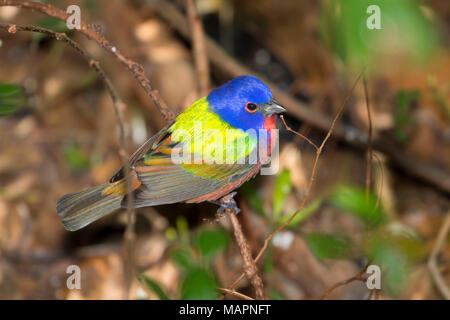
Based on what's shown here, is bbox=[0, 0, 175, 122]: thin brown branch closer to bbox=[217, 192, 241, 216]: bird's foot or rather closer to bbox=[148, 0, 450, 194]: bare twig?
bbox=[217, 192, 241, 216]: bird's foot

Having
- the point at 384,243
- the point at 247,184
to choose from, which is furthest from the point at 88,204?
the point at 384,243

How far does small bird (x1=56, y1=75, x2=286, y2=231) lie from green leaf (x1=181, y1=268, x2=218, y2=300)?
0.56m

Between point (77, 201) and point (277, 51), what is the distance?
157 inches

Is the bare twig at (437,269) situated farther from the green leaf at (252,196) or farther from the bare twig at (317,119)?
the green leaf at (252,196)

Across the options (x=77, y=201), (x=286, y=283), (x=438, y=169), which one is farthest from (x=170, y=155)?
(x=438, y=169)

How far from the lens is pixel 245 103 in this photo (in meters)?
3.20

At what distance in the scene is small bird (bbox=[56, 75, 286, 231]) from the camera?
10.4ft

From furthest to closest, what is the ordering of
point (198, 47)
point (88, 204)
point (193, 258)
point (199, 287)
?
point (198, 47) → point (193, 258) → point (199, 287) → point (88, 204)

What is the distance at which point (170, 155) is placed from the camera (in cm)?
325

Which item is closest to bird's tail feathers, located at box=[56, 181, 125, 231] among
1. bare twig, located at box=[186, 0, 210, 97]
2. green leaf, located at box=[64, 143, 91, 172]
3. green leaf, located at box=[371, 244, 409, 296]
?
bare twig, located at box=[186, 0, 210, 97]

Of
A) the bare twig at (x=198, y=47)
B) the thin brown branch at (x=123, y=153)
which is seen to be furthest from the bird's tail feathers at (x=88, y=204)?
the bare twig at (x=198, y=47)

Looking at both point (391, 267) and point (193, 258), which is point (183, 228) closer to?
point (193, 258)

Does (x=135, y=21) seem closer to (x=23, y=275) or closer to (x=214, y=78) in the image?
(x=214, y=78)

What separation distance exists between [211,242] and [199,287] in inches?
21.4
